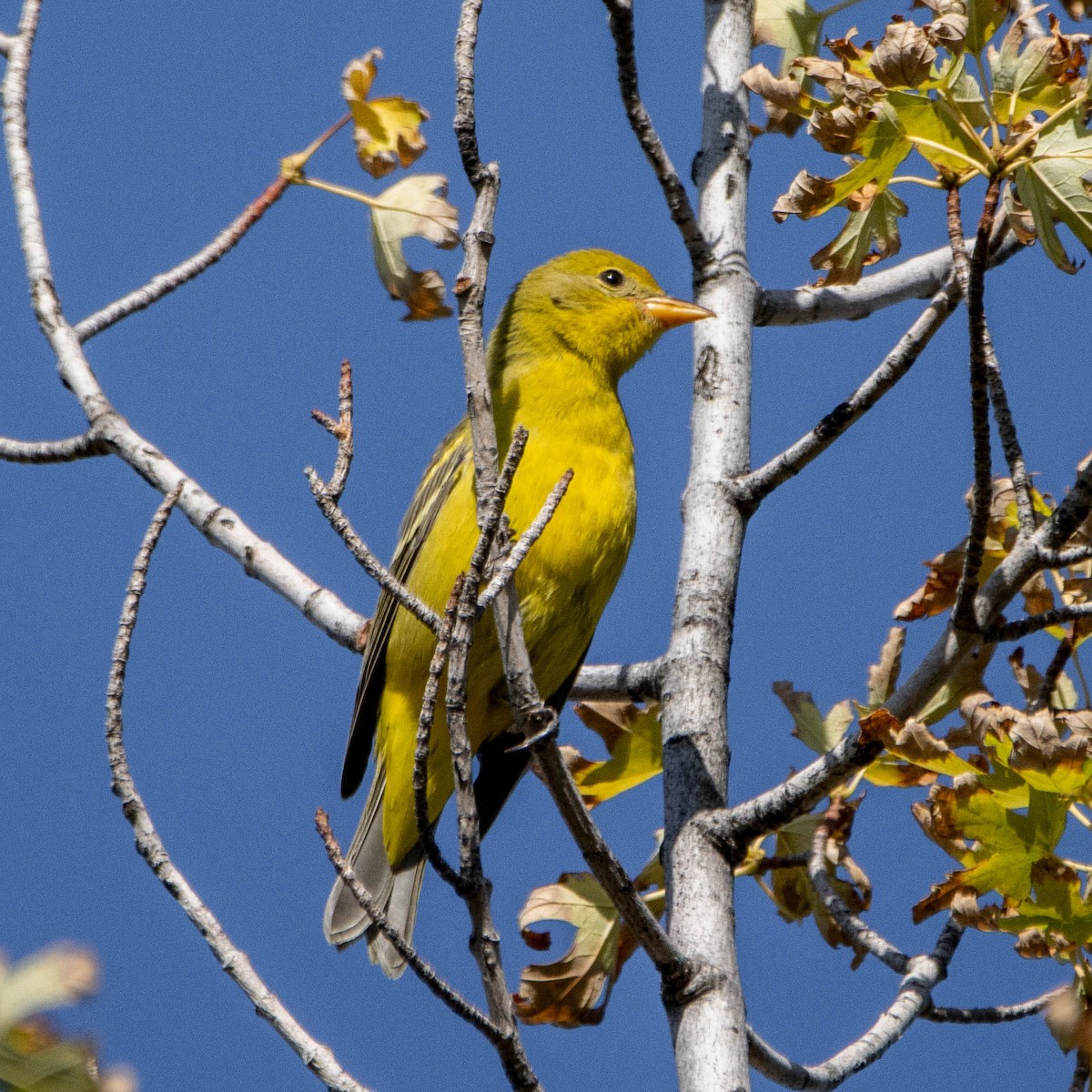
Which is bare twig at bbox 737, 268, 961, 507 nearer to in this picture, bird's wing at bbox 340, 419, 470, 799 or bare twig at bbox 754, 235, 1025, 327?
bare twig at bbox 754, 235, 1025, 327

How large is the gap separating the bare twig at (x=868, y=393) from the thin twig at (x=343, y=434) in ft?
4.05

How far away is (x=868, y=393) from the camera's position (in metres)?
3.18

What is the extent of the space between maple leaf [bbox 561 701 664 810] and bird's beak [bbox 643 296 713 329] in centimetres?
143

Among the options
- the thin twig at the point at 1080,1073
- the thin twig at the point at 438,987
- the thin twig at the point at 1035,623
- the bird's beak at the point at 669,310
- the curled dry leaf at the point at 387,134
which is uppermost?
the bird's beak at the point at 669,310

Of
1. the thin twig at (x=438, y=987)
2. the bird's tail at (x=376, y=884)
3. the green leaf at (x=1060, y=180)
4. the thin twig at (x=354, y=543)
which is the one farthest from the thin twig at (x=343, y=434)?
the bird's tail at (x=376, y=884)

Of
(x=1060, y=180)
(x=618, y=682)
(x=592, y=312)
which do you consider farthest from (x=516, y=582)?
(x=1060, y=180)

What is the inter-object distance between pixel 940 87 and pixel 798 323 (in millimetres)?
1998

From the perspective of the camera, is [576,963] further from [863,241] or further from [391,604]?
[863,241]

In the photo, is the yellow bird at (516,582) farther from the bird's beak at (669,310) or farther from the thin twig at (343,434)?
the thin twig at (343,434)

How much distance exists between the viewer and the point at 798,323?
15.0 feet

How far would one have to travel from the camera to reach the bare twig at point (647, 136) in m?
3.51

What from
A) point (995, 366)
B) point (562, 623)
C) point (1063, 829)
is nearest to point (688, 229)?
point (562, 623)

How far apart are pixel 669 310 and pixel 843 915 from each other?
2.31m

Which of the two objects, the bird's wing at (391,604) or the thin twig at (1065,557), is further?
the bird's wing at (391,604)
